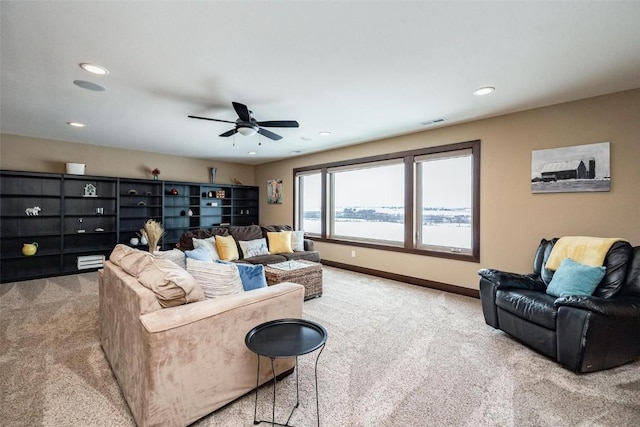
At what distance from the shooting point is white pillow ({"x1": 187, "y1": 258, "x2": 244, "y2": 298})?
2.01m

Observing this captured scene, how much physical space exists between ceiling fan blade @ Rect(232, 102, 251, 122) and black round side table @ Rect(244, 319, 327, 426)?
2.18m

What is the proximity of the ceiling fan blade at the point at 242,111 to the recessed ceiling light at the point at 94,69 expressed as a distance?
1.17 metres

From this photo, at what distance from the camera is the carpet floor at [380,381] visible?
5.81 feet

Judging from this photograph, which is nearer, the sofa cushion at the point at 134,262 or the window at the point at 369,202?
the sofa cushion at the point at 134,262

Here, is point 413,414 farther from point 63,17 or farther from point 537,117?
point 537,117

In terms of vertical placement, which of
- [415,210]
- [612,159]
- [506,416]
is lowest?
[506,416]

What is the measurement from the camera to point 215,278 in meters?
2.02

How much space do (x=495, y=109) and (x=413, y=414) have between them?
360cm

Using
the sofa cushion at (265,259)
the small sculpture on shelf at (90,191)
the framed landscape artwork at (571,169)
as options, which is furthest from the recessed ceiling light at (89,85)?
the framed landscape artwork at (571,169)

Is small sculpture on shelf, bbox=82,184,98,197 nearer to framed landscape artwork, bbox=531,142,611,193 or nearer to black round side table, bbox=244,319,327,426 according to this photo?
→ black round side table, bbox=244,319,327,426

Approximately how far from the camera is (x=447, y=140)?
14.6 ft

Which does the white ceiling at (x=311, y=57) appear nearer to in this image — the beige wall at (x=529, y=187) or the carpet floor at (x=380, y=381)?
the beige wall at (x=529, y=187)

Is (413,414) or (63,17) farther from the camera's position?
(63,17)

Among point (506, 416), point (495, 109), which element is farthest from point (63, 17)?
point (495, 109)
